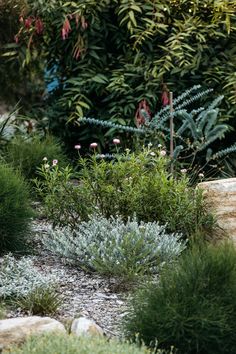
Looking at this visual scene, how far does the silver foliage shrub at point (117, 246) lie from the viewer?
19.3ft

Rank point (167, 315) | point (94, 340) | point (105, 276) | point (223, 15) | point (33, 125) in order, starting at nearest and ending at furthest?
1. point (94, 340)
2. point (167, 315)
3. point (105, 276)
4. point (223, 15)
5. point (33, 125)

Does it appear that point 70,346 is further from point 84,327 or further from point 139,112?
point 139,112

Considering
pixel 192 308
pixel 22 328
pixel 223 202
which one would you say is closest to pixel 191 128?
pixel 223 202

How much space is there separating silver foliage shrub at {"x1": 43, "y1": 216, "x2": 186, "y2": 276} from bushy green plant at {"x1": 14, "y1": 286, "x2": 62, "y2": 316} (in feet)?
1.96

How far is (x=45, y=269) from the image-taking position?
6.17 m

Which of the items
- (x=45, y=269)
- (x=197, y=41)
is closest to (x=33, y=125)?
(x=197, y=41)

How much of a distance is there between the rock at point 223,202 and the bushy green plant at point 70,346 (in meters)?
2.83

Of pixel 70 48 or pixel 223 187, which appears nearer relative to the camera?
pixel 223 187

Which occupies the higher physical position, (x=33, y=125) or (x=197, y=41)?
(x=197, y=41)

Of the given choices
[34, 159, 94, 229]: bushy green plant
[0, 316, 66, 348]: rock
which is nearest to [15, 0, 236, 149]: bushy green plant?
[34, 159, 94, 229]: bushy green plant

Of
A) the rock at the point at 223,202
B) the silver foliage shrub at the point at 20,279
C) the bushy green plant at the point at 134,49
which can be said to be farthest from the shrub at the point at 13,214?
the bushy green plant at the point at 134,49

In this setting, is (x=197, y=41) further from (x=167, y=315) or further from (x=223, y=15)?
(x=167, y=315)

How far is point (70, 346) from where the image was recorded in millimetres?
3910

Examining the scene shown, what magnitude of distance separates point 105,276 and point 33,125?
14.4ft
